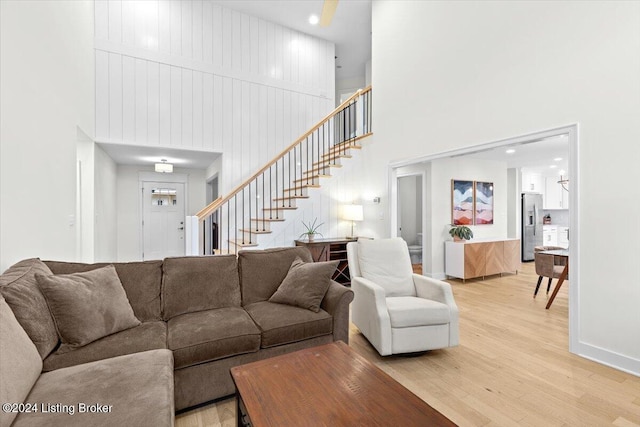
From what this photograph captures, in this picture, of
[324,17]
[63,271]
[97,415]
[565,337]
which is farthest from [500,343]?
[63,271]

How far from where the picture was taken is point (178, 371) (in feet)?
6.01

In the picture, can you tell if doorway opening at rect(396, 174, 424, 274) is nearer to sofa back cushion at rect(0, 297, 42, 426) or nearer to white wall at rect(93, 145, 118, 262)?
white wall at rect(93, 145, 118, 262)

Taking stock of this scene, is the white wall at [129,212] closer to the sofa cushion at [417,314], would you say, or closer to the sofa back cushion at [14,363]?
the sofa back cushion at [14,363]

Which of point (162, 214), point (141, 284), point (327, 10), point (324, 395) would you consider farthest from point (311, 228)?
point (324, 395)

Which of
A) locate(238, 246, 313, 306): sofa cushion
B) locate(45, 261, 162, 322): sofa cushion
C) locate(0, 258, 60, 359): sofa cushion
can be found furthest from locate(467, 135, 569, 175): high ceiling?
locate(0, 258, 60, 359): sofa cushion

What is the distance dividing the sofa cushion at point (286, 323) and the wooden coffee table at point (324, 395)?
481 millimetres

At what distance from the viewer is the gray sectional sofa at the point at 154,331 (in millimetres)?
1269

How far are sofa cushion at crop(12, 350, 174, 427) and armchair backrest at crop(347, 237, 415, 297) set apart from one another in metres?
1.94

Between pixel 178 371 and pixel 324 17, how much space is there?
2893 millimetres

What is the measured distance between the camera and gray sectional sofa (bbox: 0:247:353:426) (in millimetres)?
1269

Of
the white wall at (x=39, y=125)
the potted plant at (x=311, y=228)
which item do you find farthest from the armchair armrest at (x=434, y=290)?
the white wall at (x=39, y=125)

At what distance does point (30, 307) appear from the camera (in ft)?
5.12

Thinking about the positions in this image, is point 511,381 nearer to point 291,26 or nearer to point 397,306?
point 397,306

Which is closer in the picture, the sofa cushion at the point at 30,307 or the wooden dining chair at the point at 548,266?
the sofa cushion at the point at 30,307
